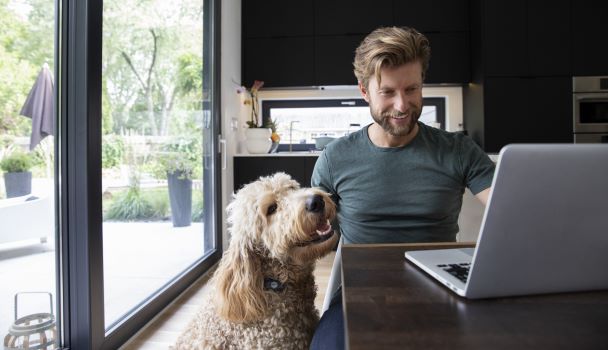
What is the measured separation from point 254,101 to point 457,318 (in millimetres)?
3855

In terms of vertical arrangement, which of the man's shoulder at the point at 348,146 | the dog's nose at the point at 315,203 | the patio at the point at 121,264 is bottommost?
the patio at the point at 121,264

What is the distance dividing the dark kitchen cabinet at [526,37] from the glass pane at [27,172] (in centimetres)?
337

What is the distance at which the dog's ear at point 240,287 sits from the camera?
99cm

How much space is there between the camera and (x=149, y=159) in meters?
2.43

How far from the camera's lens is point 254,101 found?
165 inches

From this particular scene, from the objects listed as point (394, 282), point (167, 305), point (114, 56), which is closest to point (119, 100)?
point (114, 56)

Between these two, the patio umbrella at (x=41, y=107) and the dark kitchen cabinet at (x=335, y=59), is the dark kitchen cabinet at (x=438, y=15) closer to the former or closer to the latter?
the dark kitchen cabinet at (x=335, y=59)

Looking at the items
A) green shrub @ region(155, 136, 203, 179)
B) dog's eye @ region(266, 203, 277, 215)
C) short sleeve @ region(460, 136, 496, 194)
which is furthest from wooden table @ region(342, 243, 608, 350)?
green shrub @ region(155, 136, 203, 179)

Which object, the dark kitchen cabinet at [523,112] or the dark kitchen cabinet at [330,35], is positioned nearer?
the dark kitchen cabinet at [523,112]

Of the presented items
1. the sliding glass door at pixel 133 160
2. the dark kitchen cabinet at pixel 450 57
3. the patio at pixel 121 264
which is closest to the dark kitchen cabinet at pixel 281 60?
the sliding glass door at pixel 133 160

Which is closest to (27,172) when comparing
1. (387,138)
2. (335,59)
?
(387,138)

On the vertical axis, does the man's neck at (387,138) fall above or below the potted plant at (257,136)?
below

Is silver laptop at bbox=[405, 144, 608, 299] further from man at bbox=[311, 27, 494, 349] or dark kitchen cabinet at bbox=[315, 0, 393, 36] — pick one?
dark kitchen cabinet at bbox=[315, 0, 393, 36]

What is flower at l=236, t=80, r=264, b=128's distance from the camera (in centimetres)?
395
